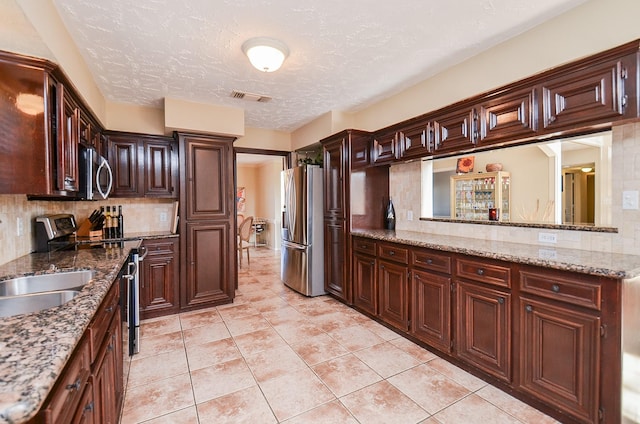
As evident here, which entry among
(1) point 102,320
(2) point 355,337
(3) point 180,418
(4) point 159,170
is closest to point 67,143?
(1) point 102,320

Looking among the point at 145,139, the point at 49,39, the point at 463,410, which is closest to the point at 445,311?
the point at 463,410

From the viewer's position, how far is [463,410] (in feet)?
6.16

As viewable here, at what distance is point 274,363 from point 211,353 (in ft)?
1.93

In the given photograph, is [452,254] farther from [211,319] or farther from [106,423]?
[211,319]

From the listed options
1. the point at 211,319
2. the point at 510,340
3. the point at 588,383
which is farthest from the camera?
the point at 211,319

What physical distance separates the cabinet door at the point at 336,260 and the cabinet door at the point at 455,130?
1.54 m

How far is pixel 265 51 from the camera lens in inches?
94.8

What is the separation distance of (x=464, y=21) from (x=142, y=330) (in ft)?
12.9

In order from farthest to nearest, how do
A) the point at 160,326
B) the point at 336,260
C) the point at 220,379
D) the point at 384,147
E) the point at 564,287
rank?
the point at 336,260 < the point at 384,147 < the point at 160,326 < the point at 220,379 < the point at 564,287

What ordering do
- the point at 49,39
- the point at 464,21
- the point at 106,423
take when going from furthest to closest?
Result: the point at 464,21, the point at 49,39, the point at 106,423

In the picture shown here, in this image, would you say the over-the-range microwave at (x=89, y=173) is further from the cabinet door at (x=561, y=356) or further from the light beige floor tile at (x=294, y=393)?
the cabinet door at (x=561, y=356)

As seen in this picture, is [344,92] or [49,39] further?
[344,92]

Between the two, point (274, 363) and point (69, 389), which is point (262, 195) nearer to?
point (274, 363)

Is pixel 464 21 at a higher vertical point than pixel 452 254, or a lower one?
higher
